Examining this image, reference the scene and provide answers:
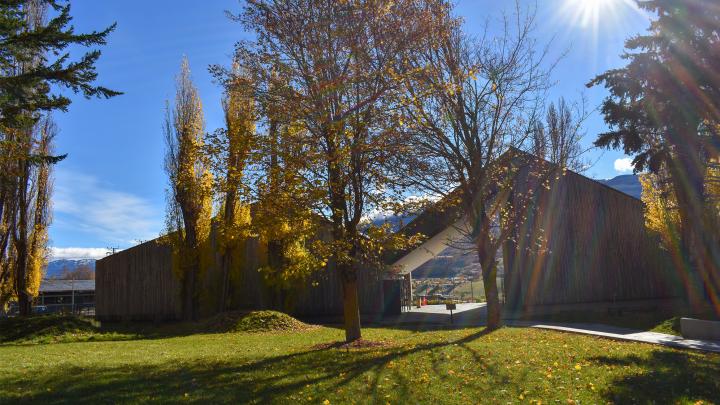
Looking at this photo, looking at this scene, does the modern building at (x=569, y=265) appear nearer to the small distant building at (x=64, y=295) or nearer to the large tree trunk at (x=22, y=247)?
the large tree trunk at (x=22, y=247)

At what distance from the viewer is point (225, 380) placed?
776 centimetres

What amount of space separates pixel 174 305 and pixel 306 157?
21.6 meters

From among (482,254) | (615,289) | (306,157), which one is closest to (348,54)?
(306,157)

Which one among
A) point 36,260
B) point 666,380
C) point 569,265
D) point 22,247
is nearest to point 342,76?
point 666,380

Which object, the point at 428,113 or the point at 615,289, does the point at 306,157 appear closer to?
the point at 428,113

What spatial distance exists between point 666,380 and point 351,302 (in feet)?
21.9

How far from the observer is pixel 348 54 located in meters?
10.7

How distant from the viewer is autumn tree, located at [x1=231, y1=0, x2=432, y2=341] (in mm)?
10336

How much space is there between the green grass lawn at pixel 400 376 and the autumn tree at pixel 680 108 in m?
7.52

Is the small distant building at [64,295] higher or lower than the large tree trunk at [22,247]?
lower

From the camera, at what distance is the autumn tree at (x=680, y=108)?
14523 millimetres

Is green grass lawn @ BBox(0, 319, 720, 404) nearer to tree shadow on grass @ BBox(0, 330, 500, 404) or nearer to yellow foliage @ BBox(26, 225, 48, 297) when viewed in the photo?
tree shadow on grass @ BBox(0, 330, 500, 404)

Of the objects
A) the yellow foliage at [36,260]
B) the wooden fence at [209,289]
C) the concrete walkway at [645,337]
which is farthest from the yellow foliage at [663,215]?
the yellow foliage at [36,260]

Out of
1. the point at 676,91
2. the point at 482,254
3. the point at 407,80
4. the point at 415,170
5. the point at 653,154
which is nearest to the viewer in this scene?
the point at 407,80
